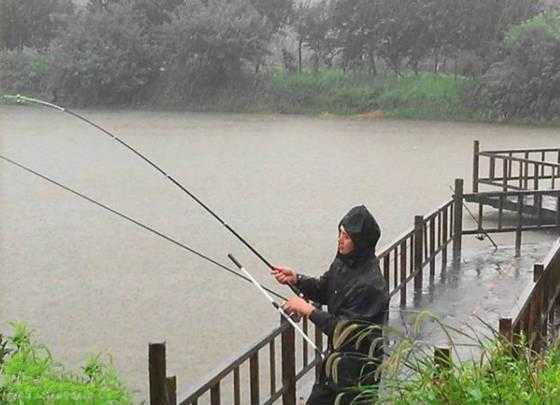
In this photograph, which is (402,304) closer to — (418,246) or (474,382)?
(418,246)

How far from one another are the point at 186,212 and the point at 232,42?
15.5 meters

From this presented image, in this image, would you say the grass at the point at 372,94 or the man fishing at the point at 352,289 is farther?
the grass at the point at 372,94

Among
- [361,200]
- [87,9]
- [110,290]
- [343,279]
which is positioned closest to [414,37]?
[87,9]

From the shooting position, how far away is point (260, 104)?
23969 millimetres

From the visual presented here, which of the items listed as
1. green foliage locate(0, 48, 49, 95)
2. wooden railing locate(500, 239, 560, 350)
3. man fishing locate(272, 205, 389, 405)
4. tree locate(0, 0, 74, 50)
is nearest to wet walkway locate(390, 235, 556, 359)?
wooden railing locate(500, 239, 560, 350)

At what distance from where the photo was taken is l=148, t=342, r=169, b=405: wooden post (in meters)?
2.41

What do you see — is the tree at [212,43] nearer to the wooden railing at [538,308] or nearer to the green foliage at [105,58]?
the green foliage at [105,58]

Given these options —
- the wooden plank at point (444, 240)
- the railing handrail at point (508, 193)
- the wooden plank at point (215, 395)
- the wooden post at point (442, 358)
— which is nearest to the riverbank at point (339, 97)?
the railing handrail at point (508, 193)

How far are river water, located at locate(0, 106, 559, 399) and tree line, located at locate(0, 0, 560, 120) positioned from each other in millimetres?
4106

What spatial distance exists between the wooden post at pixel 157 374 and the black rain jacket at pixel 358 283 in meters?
0.54

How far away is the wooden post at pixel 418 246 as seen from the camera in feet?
17.9

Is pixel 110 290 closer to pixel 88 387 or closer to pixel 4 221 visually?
pixel 4 221

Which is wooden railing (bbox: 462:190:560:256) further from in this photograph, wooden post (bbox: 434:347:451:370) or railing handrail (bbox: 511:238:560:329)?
wooden post (bbox: 434:347:451:370)

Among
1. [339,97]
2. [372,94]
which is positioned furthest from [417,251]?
[339,97]
